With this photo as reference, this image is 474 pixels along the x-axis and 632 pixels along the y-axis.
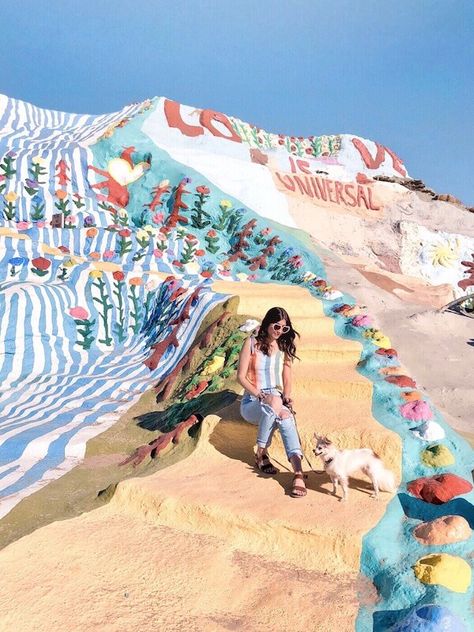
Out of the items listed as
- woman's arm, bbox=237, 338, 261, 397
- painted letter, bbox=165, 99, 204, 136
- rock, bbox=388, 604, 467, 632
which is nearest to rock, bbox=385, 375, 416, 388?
woman's arm, bbox=237, 338, 261, 397

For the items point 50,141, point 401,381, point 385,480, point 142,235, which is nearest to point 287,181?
point 142,235

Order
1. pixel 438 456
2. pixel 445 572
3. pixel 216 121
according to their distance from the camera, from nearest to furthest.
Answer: pixel 445 572 → pixel 438 456 → pixel 216 121

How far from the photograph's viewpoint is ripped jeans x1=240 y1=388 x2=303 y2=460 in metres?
4.16

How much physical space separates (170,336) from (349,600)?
6653 millimetres

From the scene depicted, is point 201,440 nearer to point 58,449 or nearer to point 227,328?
point 58,449

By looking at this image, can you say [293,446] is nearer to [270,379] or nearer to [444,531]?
[270,379]

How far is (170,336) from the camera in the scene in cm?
955

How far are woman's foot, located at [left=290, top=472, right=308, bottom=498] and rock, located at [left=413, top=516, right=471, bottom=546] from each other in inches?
33.5

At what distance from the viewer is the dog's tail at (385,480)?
4090 mm

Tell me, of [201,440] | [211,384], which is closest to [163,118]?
[211,384]

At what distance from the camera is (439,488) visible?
4137mm

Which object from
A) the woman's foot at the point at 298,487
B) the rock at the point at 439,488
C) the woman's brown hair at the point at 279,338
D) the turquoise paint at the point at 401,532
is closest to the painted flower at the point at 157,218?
the turquoise paint at the point at 401,532

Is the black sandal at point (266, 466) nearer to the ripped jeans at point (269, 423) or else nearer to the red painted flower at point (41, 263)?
the ripped jeans at point (269, 423)

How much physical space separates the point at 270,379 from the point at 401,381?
6.73 feet
